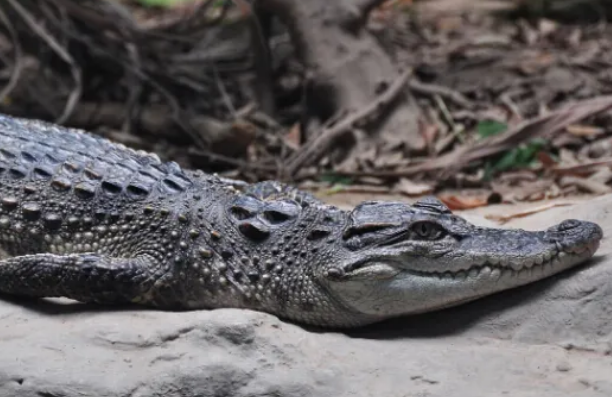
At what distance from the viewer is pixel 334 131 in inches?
285

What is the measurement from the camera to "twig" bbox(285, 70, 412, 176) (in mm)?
7105

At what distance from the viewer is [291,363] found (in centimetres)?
343

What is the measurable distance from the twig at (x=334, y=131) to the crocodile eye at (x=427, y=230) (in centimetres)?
335

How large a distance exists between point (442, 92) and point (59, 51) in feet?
11.6

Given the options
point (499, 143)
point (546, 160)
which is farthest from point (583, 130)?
point (499, 143)

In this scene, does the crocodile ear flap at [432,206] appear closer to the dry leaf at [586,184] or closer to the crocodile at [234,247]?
Answer: the crocodile at [234,247]

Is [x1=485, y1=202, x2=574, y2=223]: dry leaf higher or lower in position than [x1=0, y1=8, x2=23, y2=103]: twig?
lower

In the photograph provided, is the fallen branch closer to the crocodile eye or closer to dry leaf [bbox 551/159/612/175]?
dry leaf [bbox 551/159/612/175]

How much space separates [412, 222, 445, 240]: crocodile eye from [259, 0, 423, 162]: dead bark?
12.6 ft

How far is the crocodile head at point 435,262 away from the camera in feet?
11.9

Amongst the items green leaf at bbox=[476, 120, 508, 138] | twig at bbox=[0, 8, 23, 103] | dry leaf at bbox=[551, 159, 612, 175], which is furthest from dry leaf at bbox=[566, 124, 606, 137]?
twig at bbox=[0, 8, 23, 103]

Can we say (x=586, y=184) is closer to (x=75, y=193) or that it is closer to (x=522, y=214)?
(x=522, y=214)

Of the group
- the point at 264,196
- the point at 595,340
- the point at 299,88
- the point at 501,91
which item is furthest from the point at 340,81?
the point at 595,340

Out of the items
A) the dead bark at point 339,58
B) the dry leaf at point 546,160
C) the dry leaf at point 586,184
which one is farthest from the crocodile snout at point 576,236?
the dead bark at point 339,58
